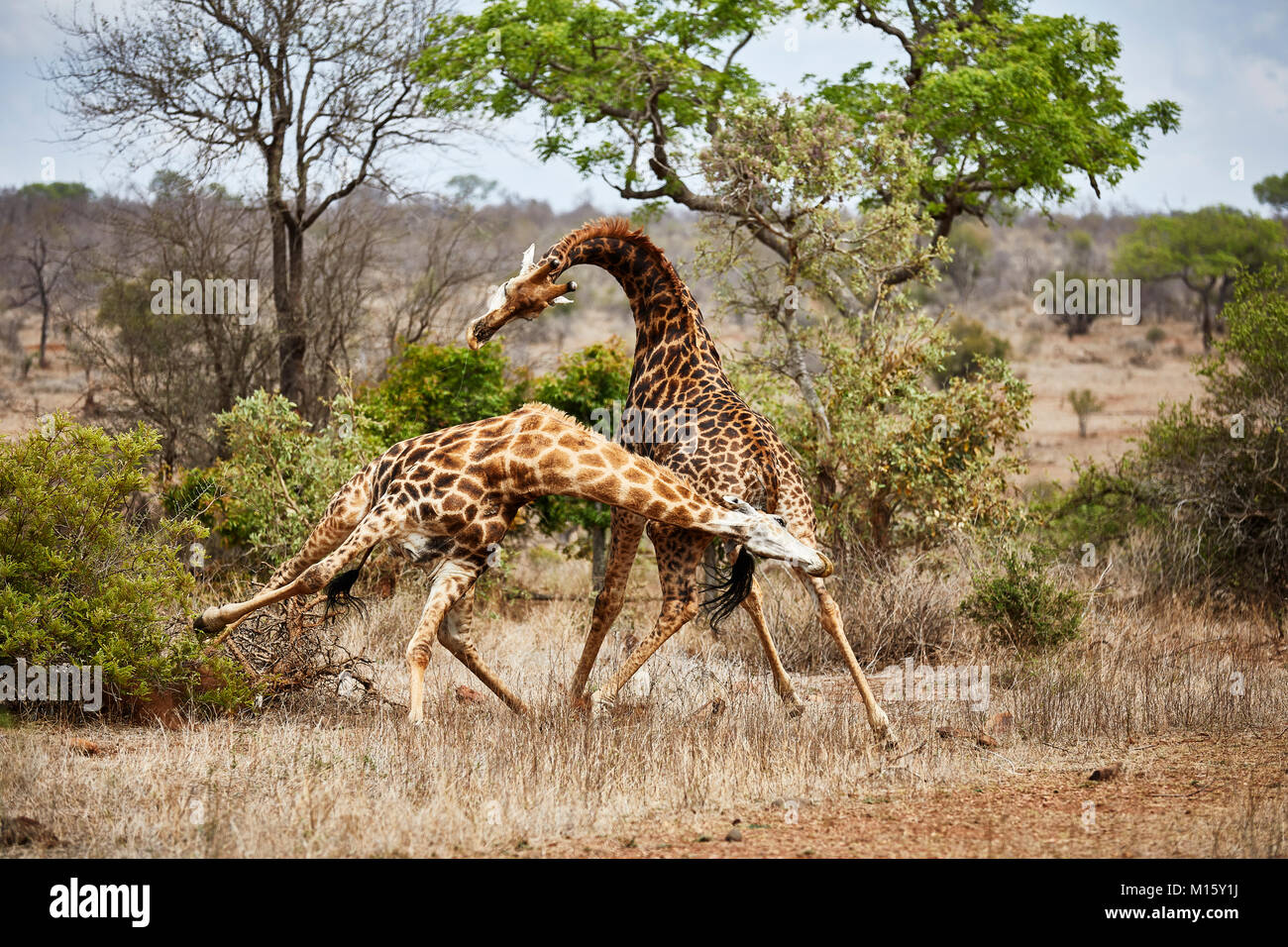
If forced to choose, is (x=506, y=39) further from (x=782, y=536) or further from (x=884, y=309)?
(x=782, y=536)

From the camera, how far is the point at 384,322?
18078 millimetres

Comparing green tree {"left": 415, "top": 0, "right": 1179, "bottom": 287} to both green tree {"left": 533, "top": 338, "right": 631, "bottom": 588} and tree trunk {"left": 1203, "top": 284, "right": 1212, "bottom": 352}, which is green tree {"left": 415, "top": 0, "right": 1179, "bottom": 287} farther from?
tree trunk {"left": 1203, "top": 284, "right": 1212, "bottom": 352}

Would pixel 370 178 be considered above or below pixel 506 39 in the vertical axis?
below

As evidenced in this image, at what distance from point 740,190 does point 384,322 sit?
8.49 meters

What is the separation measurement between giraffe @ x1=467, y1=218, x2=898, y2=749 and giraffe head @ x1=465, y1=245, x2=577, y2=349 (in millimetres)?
12

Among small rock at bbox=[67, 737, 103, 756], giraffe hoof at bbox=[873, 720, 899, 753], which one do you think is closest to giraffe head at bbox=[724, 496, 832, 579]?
giraffe hoof at bbox=[873, 720, 899, 753]

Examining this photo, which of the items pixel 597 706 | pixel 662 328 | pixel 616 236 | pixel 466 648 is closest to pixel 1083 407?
pixel 662 328

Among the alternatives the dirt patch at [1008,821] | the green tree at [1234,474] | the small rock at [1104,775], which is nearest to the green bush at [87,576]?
the dirt patch at [1008,821]

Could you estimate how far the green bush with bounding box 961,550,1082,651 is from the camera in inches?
361

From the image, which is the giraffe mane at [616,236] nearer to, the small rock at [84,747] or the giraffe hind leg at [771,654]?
the giraffe hind leg at [771,654]

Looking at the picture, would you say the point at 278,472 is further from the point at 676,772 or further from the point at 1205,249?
the point at 1205,249

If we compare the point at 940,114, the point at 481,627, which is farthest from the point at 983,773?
the point at 940,114

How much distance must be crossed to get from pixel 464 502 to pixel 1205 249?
34.9m

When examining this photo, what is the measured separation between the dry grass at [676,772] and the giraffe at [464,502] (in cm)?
73
